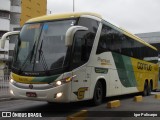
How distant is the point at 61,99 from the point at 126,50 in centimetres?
764

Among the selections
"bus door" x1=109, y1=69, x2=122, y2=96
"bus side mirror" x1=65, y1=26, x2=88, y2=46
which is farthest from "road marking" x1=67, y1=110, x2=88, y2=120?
"bus door" x1=109, y1=69, x2=122, y2=96

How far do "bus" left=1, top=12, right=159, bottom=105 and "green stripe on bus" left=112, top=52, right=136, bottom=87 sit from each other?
1379 mm

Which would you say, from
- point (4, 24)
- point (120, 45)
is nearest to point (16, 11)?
point (4, 24)

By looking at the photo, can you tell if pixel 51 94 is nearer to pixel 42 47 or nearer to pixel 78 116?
pixel 78 116

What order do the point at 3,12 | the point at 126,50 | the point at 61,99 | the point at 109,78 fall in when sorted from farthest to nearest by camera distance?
1. the point at 3,12
2. the point at 126,50
3. the point at 109,78
4. the point at 61,99

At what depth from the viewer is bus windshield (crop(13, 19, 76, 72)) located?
38.1 feet

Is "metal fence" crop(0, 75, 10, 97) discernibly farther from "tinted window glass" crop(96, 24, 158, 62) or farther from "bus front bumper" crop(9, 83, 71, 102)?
"bus front bumper" crop(9, 83, 71, 102)

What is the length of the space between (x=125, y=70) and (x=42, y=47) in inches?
275

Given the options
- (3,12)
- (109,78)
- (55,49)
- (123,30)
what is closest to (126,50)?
(123,30)

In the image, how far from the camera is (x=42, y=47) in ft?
39.3

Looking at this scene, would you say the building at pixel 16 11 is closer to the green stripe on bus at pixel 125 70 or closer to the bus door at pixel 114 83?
the green stripe on bus at pixel 125 70

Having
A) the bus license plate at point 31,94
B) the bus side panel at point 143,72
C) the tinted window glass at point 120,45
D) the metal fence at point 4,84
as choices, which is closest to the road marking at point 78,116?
the bus license plate at point 31,94

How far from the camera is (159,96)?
20703 mm

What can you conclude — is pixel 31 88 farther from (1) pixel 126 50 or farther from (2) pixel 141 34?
(2) pixel 141 34
